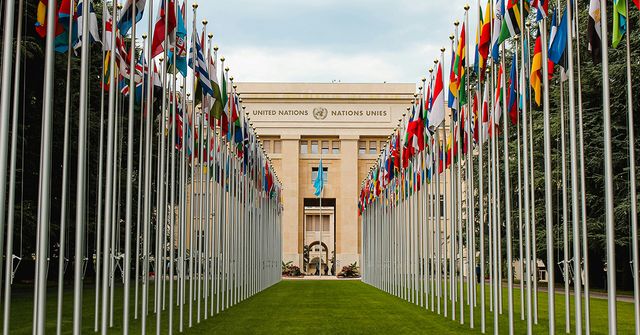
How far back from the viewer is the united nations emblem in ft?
286

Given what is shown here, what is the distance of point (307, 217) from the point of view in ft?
326

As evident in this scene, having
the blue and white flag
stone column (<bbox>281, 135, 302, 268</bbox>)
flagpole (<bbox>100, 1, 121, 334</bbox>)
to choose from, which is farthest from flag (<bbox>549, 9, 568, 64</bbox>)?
stone column (<bbox>281, 135, 302, 268</bbox>)

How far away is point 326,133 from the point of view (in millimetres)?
87438

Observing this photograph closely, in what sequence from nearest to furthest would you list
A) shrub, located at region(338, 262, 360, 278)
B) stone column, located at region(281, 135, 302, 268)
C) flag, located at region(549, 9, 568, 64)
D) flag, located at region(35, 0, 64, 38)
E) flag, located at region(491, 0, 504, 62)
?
flag, located at region(549, 9, 568, 64) → flag, located at region(35, 0, 64, 38) → flag, located at region(491, 0, 504, 62) → shrub, located at region(338, 262, 360, 278) → stone column, located at region(281, 135, 302, 268)

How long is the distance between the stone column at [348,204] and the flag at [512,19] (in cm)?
6774

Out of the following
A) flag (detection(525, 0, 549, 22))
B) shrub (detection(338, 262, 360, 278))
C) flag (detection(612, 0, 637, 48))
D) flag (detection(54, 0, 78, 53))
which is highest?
flag (detection(525, 0, 549, 22))

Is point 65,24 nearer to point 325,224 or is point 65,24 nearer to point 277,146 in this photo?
point 277,146

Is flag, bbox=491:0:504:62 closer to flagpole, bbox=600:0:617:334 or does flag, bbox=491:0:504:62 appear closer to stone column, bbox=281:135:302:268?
flagpole, bbox=600:0:617:334

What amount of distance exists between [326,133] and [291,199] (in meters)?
8.06

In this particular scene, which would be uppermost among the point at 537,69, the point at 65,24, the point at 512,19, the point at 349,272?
the point at 512,19

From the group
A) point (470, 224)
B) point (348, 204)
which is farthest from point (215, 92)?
point (348, 204)

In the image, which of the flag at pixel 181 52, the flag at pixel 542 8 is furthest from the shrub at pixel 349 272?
the flag at pixel 542 8

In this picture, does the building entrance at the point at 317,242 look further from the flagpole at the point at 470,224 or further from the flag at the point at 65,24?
the flag at the point at 65,24

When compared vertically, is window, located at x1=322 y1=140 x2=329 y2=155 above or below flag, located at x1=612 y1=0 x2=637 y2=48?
above
